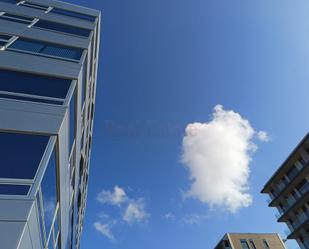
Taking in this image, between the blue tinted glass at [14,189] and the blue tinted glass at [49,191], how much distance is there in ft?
1.98

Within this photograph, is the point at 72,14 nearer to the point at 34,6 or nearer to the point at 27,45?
the point at 34,6

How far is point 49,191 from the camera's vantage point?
674cm

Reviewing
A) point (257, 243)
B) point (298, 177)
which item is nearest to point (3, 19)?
point (298, 177)

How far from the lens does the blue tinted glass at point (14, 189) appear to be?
17.4 feet

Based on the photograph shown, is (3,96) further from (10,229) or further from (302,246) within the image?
(302,246)

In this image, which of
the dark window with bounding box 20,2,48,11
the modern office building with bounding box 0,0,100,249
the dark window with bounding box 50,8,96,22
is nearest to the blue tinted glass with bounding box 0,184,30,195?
the modern office building with bounding box 0,0,100,249

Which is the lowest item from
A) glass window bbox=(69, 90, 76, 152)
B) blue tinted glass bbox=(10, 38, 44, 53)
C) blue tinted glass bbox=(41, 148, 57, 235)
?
blue tinted glass bbox=(41, 148, 57, 235)

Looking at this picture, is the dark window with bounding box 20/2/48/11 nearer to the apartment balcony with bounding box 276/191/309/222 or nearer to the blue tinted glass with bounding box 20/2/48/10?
the blue tinted glass with bounding box 20/2/48/10

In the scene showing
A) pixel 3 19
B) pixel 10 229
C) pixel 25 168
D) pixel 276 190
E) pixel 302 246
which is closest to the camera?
pixel 10 229

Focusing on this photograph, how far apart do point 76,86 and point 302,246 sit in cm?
3172

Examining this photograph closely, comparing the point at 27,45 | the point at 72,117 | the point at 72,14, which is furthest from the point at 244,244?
the point at 27,45

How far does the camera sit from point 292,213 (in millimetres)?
Answer: 29750

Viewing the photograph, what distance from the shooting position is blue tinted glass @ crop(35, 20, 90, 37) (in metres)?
12.3

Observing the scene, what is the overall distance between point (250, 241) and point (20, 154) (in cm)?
4895
